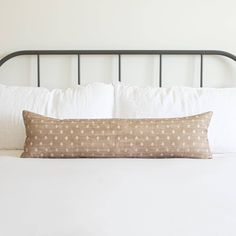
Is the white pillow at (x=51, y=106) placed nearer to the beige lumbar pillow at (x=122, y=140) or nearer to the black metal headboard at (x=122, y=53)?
the beige lumbar pillow at (x=122, y=140)

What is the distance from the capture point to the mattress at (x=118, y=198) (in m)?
0.82

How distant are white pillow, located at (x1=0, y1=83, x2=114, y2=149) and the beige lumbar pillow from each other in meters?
0.20

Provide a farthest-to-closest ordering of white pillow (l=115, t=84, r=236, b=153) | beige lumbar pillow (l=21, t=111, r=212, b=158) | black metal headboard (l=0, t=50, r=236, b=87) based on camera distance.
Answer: black metal headboard (l=0, t=50, r=236, b=87), white pillow (l=115, t=84, r=236, b=153), beige lumbar pillow (l=21, t=111, r=212, b=158)

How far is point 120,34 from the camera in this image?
2049 millimetres

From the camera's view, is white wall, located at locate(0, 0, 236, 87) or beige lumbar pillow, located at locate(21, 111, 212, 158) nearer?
beige lumbar pillow, located at locate(21, 111, 212, 158)

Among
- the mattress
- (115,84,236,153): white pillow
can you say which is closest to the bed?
the mattress

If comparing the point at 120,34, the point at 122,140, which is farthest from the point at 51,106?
the point at 120,34

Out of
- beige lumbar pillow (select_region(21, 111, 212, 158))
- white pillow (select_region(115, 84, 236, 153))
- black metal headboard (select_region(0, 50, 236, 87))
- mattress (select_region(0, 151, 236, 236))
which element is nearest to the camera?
mattress (select_region(0, 151, 236, 236))

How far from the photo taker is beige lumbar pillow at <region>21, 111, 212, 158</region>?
150 centimetres

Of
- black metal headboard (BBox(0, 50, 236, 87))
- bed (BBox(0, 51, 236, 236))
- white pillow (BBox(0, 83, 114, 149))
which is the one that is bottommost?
bed (BBox(0, 51, 236, 236))

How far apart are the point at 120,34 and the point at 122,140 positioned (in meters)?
0.76

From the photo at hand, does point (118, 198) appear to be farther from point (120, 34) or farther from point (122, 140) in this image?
point (120, 34)

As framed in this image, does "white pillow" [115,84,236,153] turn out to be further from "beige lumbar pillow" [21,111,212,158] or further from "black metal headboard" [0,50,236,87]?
"black metal headboard" [0,50,236,87]

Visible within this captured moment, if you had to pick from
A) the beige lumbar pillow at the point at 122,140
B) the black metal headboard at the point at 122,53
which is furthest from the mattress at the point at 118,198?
the black metal headboard at the point at 122,53
